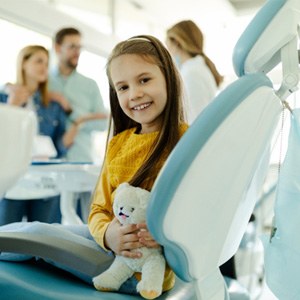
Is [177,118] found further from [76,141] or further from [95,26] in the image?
[95,26]

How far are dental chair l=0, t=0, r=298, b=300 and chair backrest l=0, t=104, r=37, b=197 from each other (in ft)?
0.64

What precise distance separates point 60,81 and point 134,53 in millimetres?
1966

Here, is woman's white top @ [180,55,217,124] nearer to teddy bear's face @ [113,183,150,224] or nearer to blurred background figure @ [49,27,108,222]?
blurred background figure @ [49,27,108,222]

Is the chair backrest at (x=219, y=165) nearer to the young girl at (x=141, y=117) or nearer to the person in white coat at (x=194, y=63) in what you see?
the young girl at (x=141, y=117)

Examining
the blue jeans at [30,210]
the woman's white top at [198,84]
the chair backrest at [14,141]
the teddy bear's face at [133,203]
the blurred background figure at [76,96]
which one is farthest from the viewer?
the blurred background figure at [76,96]

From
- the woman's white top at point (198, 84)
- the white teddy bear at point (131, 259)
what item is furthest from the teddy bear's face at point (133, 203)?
the woman's white top at point (198, 84)

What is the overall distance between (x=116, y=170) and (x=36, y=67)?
5.90 ft

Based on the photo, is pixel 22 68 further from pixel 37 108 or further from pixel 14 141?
pixel 14 141

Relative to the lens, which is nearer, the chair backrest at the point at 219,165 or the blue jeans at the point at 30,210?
the chair backrest at the point at 219,165

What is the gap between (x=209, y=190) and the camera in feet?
2.27

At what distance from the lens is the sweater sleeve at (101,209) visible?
1.00m

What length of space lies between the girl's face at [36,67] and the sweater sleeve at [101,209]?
1.67 m

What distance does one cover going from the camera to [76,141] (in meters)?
2.80

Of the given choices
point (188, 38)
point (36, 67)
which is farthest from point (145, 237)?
point (36, 67)
